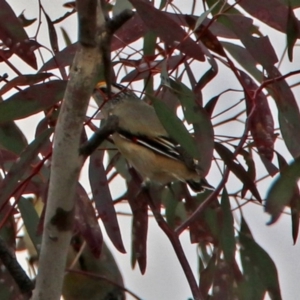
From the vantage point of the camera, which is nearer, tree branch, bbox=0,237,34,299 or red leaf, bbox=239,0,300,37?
tree branch, bbox=0,237,34,299

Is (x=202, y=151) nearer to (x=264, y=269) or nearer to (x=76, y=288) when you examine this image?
(x=264, y=269)

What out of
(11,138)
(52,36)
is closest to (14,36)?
(52,36)

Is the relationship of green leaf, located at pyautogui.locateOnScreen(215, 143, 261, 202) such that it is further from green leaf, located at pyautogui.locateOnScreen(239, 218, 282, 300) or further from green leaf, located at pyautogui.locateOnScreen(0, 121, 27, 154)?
green leaf, located at pyautogui.locateOnScreen(0, 121, 27, 154)

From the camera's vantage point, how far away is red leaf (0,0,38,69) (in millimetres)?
1209

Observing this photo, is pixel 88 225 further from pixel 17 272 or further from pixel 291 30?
pixel 291 30

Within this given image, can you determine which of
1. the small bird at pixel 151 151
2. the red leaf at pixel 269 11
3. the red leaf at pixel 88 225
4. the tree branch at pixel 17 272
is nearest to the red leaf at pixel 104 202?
the red leaf at pixel 88 225

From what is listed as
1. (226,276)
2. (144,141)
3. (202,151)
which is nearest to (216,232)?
(226,276)

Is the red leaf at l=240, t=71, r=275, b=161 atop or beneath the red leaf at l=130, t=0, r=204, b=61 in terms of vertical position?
beneath

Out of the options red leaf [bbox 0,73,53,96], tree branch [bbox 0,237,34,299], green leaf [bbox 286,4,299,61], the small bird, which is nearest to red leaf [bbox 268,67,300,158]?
green leaf [bbox 286,4,299,61]

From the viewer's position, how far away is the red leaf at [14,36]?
121cm

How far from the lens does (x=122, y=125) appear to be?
61.1 inches

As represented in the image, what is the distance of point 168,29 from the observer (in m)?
1.09

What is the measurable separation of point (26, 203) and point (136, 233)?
0.65 ft

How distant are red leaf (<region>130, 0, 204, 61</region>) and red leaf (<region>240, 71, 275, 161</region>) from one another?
146 millimetres
